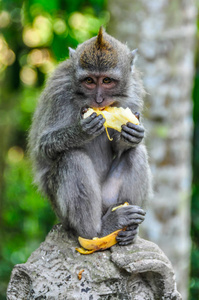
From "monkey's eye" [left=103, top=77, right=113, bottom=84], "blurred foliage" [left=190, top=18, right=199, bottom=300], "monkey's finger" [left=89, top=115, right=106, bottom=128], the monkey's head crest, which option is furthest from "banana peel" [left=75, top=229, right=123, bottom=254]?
"blurred foliage" [left=190, top=18, right=199, bottom=300]

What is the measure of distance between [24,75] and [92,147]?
6466mm

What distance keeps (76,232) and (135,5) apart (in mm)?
3758

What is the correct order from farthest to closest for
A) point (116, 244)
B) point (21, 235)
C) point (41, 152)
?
point (21, 235) → point (41, 152) → point (116, 244)

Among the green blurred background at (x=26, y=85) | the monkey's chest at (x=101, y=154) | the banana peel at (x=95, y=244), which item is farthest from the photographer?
the green blurred background at (x=26, y=85)

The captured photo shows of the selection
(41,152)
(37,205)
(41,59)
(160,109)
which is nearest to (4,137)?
(41,59)

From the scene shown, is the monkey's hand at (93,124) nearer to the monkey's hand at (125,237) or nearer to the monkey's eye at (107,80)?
the monkey's eye at (107,80)

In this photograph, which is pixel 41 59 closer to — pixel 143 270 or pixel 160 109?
pixel 160 109

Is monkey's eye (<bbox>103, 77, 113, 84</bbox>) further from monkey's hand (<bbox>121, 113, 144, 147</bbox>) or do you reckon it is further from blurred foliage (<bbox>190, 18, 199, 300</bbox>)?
blurred foliage (<bbox>190, 18, 199, 300</bbox>)

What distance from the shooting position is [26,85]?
11.0 metres

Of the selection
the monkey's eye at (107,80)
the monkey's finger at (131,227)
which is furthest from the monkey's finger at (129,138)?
the monkey's finger at (131,227)

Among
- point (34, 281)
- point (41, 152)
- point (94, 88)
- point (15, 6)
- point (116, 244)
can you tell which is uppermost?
point (15, 6)

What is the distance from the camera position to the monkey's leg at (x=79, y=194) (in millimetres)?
4574

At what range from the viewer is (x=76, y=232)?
4617mm

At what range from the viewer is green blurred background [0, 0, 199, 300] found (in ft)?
26.5
